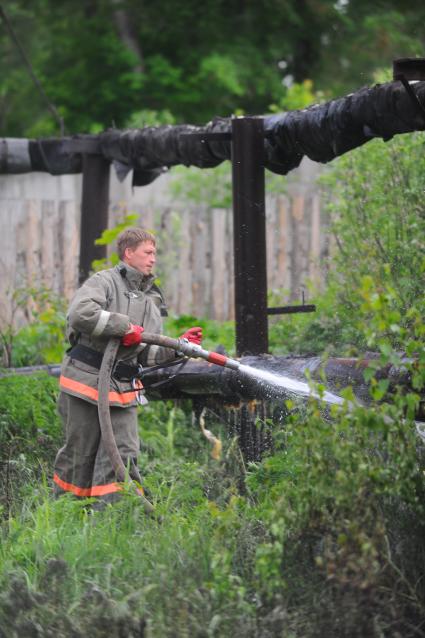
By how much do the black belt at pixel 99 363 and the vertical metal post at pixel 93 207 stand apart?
3543mm

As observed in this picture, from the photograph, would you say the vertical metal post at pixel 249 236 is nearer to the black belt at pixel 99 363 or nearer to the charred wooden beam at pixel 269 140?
the charred wooden beam at pixel 269 140

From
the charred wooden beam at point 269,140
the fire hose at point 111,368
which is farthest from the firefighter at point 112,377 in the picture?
the charred wooden beam at point 269,140

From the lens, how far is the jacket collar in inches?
262

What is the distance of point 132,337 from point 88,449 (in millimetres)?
750

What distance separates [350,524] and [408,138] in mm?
5529

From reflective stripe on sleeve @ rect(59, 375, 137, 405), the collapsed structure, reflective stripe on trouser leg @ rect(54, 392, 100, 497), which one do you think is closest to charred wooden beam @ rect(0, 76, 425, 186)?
the collapsed structure

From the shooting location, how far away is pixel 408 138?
927 cm

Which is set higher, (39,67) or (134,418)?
(39,67)

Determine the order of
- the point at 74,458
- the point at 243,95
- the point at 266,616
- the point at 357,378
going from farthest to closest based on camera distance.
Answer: the point at 243,95
the point at 74,458
the point at 357,378
the point at 266,616

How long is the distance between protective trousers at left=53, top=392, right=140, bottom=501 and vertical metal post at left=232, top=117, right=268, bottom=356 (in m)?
1.44

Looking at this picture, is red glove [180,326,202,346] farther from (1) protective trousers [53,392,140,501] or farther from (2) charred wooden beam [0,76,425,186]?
(2) charred wooden beam [0,76,425,186]

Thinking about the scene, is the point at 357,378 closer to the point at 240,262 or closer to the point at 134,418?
the point at 134,418

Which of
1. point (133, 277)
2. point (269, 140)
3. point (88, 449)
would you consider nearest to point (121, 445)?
point (88, 449)

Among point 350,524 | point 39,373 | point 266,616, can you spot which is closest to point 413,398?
point 350,524
